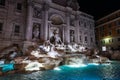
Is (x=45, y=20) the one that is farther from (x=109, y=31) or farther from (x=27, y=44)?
(x=109, y=31)

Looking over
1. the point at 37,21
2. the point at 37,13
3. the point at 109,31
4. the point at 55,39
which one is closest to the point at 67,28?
the point at 55,39

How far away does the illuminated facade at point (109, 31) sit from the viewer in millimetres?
31312

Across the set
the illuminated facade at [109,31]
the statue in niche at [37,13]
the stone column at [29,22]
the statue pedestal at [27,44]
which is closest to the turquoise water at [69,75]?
the statue pedestal at [27,44]

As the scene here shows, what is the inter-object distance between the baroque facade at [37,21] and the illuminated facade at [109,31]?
29.4 feet

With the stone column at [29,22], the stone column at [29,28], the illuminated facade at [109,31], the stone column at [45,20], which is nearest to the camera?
the stone column at [29,28]

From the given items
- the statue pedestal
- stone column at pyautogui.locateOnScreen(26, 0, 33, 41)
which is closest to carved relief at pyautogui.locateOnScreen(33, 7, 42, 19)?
stone column at pyautogui.locateOnScreen(26, 0, 33, 41)

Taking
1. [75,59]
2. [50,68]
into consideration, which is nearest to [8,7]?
[50,68]

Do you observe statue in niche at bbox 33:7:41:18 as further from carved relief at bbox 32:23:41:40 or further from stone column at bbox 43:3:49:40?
carved relief at bbox 32:23:41:40

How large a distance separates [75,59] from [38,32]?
942cm

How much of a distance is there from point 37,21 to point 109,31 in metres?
24.3

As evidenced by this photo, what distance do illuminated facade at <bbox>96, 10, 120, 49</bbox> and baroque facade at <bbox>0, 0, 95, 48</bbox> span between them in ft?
29.4

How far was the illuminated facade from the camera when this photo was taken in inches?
1233

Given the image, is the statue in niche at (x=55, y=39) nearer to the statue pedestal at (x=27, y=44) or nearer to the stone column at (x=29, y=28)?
the statue pedestal at (x=27, y=44)

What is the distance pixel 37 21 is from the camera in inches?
851
